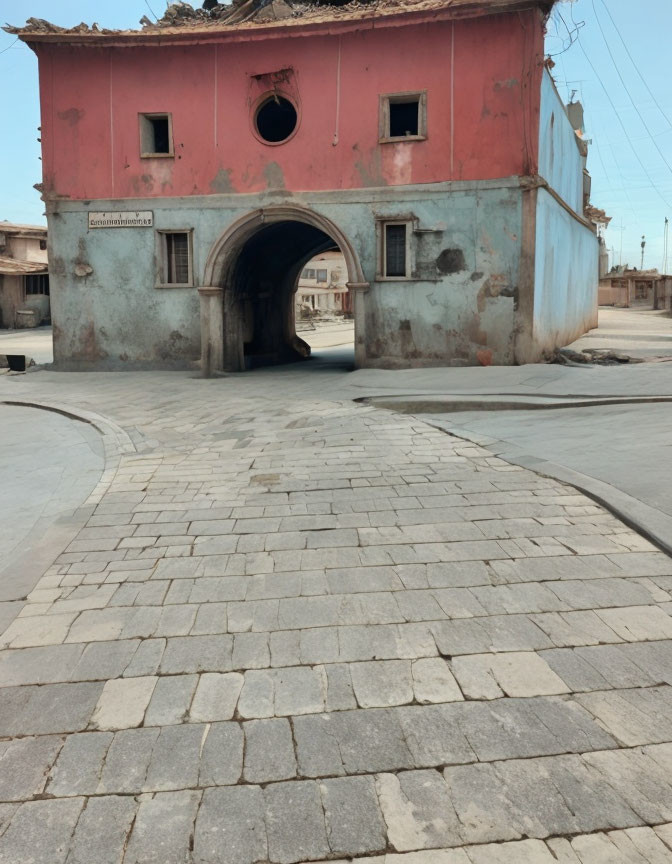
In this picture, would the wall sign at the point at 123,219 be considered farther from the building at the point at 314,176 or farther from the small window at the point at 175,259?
the small window at the point at 175,259

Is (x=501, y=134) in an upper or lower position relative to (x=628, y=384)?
upper

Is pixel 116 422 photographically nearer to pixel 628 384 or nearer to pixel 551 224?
pixel 628 384

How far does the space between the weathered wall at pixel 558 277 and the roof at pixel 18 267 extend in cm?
2562

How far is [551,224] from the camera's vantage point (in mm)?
14672

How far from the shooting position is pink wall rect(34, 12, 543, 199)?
1329cm

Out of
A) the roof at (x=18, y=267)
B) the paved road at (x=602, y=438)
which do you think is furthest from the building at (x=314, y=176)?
the roof at (x=18, y=267)

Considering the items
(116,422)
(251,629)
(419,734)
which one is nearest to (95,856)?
(419,734)

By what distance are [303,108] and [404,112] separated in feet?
7.11

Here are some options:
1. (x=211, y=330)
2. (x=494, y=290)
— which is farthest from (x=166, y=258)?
(x=494, y=290)

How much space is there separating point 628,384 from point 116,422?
741 centimetres

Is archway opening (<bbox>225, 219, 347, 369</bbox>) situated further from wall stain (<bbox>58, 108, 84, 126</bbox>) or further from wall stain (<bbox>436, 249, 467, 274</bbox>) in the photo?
wall stain (<bbox>58, 108, 84, 126</bbox>)

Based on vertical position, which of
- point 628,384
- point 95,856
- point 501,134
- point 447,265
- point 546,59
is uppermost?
point 546,59

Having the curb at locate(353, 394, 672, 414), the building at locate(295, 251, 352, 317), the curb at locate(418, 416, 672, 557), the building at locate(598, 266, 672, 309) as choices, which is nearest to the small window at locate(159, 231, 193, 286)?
the curb at locate(353, 394, 672, 414)

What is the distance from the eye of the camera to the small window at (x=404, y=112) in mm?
13773
